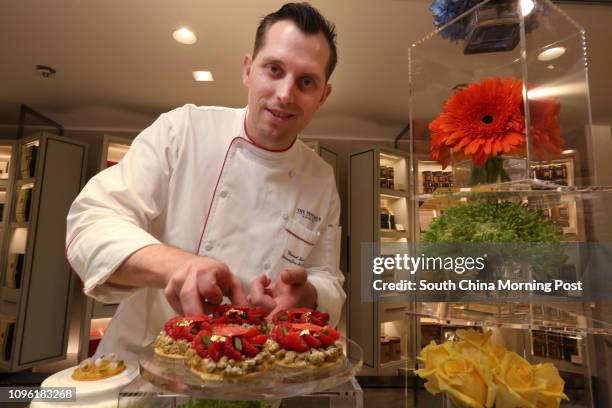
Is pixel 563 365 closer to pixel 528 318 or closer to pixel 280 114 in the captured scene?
pixel 528 318

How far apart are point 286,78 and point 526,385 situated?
2.77 feet

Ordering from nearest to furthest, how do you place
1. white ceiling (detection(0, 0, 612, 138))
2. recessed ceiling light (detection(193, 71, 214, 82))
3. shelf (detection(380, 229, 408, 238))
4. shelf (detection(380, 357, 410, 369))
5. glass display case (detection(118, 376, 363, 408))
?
glass display case (detection(118, 376, 363, 408)) → white ceiling (detection(0, 0, 612, 138)) → recessed ceiling light (detection(193, 71, 214, 82)) → shelf (detection(380, 357, 410, 369)) → shelf (detection(380, 229, 408, 238))

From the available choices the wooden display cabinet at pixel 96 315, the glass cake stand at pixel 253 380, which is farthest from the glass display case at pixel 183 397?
the wooden display cabinet at pixel 96 315

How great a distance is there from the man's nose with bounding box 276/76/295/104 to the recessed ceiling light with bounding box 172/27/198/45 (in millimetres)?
1773

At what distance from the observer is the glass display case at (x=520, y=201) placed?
68cm

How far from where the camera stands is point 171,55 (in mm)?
2707

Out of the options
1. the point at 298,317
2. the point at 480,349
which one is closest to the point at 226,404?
the point at 298,317

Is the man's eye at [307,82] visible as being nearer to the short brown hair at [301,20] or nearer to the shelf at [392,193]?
the short brown hair at [301,20]

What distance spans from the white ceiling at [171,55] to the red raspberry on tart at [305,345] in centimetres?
158

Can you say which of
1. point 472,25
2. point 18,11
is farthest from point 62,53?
point 472,25

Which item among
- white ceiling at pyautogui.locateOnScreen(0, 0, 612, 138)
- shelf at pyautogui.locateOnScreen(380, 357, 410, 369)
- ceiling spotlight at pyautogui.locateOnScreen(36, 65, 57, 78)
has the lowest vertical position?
shelf at pyautogui.locateOnScreen(380, 357, 410, 369)

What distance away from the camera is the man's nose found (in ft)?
3.20

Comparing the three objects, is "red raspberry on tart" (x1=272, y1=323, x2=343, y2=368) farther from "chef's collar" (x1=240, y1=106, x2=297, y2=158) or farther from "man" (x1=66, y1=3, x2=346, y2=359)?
"chef's collar" (x1=240, y1=106, x2=297, y2=158)

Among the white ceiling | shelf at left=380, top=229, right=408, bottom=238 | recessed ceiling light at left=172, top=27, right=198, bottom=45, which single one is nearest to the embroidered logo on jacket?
the white ceiling
